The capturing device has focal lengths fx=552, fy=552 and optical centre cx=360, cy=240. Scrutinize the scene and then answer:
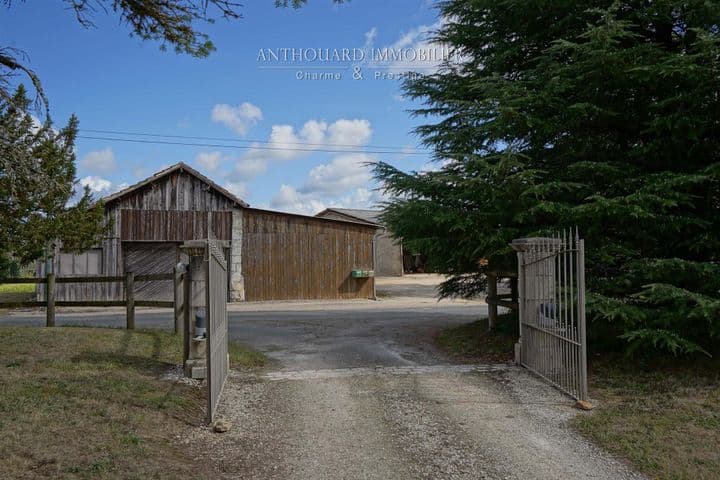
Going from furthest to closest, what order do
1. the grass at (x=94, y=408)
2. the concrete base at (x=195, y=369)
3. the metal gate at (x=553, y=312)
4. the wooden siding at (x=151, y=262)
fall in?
the wooden siding at (x=151, y=262) < the concrete base at (x=195, y=369) < the metal gate at (x=553, y=312) < the grass at (x=94, y=408)

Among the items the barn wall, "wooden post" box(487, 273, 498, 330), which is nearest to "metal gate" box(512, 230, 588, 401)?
"wooden post" box(487, 273, 498, 330)

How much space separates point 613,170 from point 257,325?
362 inches

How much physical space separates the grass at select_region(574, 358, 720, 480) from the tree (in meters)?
0.50

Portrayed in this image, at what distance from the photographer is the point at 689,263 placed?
6906 mm

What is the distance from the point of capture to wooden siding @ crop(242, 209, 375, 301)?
2256cm

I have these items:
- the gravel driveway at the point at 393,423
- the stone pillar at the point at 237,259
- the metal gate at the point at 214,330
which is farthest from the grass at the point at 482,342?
→ the stone pillar at the point at 237,259

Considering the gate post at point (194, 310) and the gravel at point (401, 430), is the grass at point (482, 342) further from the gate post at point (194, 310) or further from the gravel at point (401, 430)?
the gate post at point (194, 310)

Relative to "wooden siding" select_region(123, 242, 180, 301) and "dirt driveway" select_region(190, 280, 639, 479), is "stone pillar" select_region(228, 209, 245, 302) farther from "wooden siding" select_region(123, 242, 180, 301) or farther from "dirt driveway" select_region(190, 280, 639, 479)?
"dirt driveway" select_region(190, 280, 639, 479)

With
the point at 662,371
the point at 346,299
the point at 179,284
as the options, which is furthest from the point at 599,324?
the point at 346,299

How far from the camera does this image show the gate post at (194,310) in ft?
22.6

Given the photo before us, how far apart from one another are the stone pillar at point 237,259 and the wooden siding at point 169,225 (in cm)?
24

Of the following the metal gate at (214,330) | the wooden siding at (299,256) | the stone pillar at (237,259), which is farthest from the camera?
the wooden siding at (299,256)

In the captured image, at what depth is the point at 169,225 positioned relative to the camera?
71.6 feet

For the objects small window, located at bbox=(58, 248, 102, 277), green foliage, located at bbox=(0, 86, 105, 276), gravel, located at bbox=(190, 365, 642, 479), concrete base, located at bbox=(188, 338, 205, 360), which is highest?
green foliage, located at bbox=(0, 86, 105, 276)
